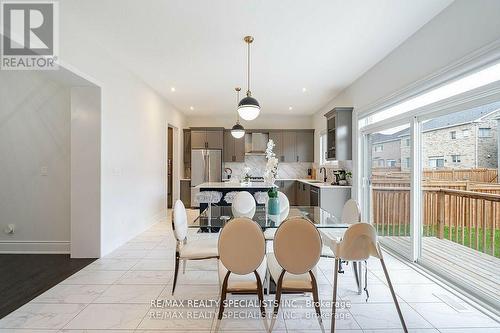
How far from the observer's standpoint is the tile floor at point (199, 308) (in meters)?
2.16

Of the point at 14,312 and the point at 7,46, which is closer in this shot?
the point at 14,312

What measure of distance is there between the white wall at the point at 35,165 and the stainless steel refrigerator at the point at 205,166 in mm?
3891

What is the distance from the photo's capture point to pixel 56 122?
3.96m

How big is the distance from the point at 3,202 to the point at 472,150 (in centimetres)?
611

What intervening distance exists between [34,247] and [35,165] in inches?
47.6

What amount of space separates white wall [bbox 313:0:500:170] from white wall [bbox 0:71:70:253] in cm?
466

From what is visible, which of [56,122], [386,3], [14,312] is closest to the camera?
[14,312]

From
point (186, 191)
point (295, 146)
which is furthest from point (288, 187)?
point (186, 191)

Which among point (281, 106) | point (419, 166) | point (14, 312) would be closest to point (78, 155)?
point (14, 312)

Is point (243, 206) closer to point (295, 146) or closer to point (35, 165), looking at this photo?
point (35, 165)

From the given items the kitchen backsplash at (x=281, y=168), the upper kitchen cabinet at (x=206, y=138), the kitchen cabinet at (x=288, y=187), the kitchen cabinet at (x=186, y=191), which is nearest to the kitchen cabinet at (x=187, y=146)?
the upper kitchen cabinet at (x=206, y=138)

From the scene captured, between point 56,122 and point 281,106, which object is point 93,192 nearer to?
point 56,122

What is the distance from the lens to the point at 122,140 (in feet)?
14.1

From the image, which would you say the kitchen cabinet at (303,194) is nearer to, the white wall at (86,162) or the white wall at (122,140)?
the white wall at (122,140)
